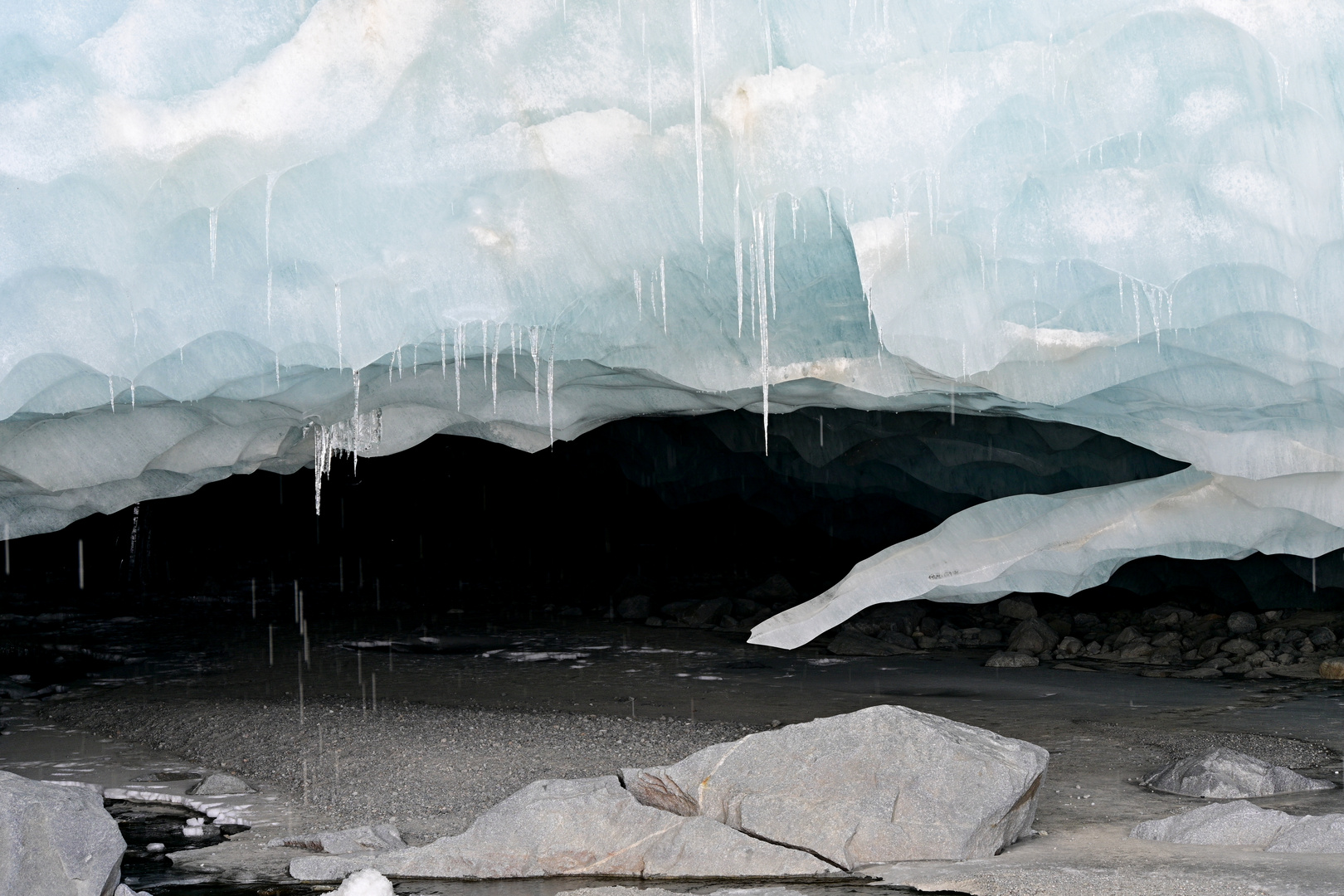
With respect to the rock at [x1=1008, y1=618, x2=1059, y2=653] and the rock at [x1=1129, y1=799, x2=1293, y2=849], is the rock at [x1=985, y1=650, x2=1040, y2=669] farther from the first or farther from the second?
the rock at [x1=1129, y1=799, x2=1293, y2=849]

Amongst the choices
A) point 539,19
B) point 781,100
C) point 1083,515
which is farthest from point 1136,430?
point 539,19

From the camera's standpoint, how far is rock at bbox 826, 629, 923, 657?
14055 mm

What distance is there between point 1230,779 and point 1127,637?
277 inches

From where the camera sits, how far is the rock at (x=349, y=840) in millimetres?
6188

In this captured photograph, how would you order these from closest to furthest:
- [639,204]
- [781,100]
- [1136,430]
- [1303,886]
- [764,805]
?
[1303,886], [764,805], [781,100], [639,204], [1136,430]

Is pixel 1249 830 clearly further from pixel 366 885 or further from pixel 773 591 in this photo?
pixel 773 591

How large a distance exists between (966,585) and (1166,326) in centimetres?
244

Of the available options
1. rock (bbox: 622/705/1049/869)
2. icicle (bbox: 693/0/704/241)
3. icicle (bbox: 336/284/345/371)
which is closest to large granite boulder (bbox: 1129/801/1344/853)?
rock (bbox: 622/705/1049/869)

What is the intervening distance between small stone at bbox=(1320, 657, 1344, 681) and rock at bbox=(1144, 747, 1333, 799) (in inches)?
203

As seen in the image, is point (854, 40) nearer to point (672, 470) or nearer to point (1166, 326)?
point (1166, 326)

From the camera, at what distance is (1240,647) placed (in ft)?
41.9

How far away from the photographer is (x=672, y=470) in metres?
18.5

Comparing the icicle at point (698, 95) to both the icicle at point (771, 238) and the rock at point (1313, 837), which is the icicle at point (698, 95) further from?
the rock at point (1313, 837)

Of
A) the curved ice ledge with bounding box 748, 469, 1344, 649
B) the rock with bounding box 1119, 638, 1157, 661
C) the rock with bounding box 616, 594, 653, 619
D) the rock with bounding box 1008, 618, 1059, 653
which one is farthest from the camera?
the rock with bounding box 616, 594, 653, 619
